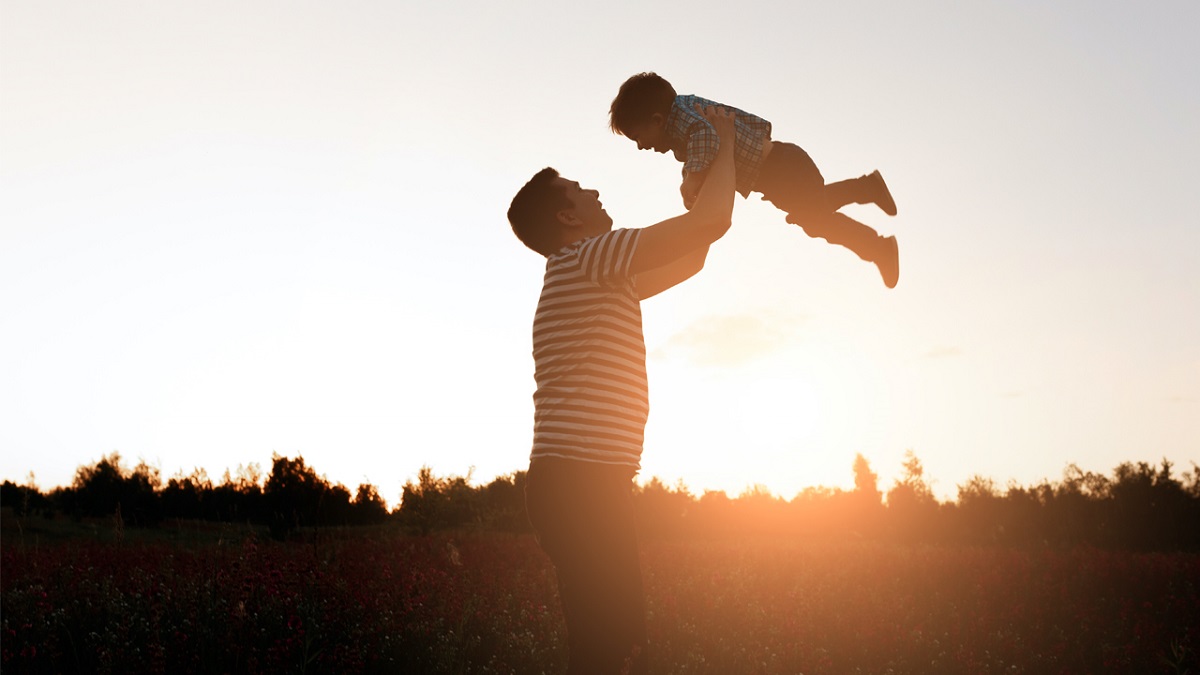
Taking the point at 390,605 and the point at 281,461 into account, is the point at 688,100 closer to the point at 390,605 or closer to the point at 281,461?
the point at 390,605

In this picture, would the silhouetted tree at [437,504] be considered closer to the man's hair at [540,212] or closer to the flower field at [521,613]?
the flower field at [521,613]

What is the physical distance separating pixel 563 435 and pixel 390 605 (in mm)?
5224

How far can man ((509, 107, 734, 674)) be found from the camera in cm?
263

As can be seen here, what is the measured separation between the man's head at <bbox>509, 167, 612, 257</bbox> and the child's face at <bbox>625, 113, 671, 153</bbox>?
4.15ft

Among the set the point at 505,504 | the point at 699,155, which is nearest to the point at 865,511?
the point at 505,504

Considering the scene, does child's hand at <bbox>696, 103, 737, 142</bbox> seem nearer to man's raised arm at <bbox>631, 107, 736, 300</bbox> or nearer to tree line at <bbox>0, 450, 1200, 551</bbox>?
man's raised arm at <bbox>631, 107, 736, 300</bbox>

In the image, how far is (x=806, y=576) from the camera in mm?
10633

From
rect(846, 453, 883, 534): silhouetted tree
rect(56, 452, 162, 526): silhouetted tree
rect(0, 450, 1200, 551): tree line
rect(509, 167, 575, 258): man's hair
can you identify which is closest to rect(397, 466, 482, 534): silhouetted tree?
rect(0, 450, 1200, 551): tree line

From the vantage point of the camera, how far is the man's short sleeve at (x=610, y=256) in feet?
8.77

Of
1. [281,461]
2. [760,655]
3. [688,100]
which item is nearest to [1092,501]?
[760,655]

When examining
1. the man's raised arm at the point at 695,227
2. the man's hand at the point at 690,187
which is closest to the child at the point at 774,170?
the man's hand at the point at 690,187

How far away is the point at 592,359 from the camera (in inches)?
109

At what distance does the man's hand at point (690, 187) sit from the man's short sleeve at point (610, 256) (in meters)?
0.49

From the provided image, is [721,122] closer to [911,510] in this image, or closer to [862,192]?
[862,192]
